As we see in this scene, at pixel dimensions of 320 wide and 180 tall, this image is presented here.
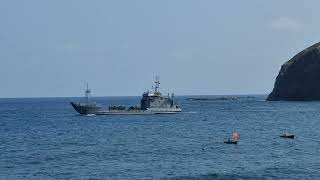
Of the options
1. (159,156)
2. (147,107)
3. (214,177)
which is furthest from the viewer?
(147,107)

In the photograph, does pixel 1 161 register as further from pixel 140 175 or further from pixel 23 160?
pixel 140 175

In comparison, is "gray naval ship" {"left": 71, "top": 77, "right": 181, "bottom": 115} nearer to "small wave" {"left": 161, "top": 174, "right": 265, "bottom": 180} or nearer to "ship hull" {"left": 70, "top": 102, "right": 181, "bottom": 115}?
"ship hull" {"left": 70, "top": 102, "right": 181, "bottom": 115}

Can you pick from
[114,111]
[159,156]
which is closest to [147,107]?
[114,111]

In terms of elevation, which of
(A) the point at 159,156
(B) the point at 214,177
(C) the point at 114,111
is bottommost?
(B) the point at 214,177

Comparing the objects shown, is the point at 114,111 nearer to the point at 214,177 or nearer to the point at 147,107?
the point at 147,107

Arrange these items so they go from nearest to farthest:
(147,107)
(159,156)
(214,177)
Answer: (214,177), (159,156), (147,107)

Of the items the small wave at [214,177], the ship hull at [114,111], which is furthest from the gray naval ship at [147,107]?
the small wave at [214,177]

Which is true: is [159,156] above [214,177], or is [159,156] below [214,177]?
above

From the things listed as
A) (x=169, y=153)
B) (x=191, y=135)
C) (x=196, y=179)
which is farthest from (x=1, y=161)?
(x=191, y=135)

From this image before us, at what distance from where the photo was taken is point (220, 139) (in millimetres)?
92875

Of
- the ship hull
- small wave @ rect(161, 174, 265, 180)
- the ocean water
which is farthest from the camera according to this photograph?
the ship hull

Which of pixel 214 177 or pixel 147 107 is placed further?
pixel 147 107

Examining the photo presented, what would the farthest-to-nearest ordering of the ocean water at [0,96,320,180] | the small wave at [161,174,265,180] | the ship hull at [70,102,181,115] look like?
the ship hull at [70,102,181,115], the ocean water at [0,96,320,180], the small wave at [161,174,265,180]

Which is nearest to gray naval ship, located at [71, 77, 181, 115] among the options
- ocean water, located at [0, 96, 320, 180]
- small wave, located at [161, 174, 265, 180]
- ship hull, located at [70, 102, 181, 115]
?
ship hull, located at [70, 102, 181, 115]
